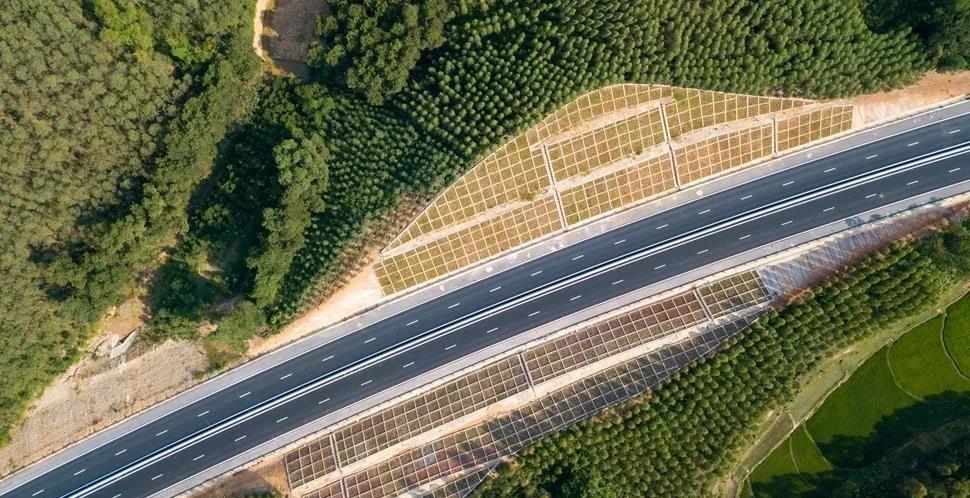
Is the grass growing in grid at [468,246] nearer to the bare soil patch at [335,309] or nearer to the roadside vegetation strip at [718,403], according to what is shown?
the bare soil patch at [335,309]

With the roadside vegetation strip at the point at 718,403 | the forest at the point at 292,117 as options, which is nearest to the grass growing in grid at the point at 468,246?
the forest at the point at 292,117

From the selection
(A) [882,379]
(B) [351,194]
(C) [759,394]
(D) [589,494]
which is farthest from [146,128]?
(A) [882,379]

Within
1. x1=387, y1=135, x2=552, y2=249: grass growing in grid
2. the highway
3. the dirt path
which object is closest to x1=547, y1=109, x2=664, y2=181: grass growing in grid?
x1=387, y1=135, x2=552, y2=249: grass growing in grid

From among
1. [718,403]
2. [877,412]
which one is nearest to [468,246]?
[718,403]

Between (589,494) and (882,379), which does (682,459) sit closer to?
(589,494)

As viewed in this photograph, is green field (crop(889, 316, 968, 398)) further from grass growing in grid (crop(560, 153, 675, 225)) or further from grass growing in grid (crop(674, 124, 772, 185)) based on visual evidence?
grass growing in grid (crop(560, 153, 675, 225))

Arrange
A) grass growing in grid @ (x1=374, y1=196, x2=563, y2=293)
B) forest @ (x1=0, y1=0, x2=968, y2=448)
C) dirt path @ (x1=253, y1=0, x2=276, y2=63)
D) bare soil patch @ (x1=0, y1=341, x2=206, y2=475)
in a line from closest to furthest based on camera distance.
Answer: forest @ (x1=0, y1=0, x2=968, y2=448), grass growing in grid @ (x1=374, y1=196, x2=563, y2=293), bare soil patch @ (x1=0, y1=341, x2=206, y2=475), dirt path @ (x1=253, y1=0, x2=276, y2=63)
